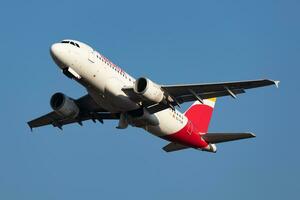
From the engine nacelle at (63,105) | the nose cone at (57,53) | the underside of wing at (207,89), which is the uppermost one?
the underside of wing at (207,89)

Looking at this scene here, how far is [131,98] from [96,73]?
269cm

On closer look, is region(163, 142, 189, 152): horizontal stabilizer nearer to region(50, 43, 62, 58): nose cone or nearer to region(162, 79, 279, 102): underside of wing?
region(162, 79, 279, 102): underside of wing

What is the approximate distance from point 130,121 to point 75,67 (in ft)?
18.1

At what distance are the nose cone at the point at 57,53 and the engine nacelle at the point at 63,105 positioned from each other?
196 inches

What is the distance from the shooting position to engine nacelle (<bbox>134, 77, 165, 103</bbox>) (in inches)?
1601

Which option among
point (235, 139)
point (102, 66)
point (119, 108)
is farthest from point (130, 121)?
point (235, 139)

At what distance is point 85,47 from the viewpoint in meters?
41.1

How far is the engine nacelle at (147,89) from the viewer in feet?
133

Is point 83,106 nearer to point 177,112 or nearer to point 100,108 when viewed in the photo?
point 100,108

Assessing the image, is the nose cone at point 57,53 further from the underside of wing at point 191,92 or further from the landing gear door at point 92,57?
the underside of wing at point 191,92

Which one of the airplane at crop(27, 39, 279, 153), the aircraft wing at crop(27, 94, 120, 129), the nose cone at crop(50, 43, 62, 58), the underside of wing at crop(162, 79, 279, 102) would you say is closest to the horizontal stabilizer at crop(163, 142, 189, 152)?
the airplane at crop(27, 39, 279, 153)

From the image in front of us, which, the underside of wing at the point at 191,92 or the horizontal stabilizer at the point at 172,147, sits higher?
the underside of wing at the point at 191,92

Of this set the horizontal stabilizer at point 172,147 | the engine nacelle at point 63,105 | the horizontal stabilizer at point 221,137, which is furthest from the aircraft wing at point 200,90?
the horizontal stabilizer at point 172,147

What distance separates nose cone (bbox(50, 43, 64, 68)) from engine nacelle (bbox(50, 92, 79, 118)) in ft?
16.3
